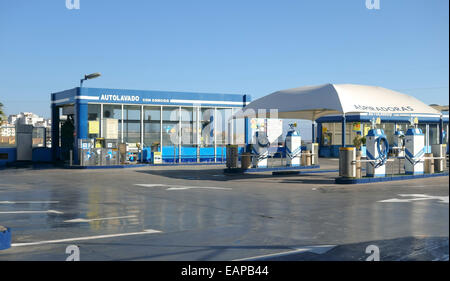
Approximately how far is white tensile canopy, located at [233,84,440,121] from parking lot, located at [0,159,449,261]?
3808 mm

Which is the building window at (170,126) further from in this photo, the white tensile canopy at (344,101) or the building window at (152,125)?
the white tensile canopy at (344,101)

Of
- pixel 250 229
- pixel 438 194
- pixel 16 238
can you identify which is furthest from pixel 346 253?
pixel 438 194

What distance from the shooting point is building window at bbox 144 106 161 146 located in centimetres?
3816

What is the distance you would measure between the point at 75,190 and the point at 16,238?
8637mm

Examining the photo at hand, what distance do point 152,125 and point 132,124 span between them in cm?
146

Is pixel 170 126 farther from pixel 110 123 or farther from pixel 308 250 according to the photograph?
pixel 308 250

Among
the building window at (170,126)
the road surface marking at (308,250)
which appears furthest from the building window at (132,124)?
the road surface marking at (308,250)

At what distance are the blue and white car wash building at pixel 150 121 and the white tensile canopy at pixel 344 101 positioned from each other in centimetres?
1328

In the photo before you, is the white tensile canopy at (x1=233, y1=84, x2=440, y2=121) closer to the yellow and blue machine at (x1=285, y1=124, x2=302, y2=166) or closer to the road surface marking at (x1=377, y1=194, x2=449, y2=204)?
the yellow and blue machine at (x1=285, y1=124, x2=302, y2=166)

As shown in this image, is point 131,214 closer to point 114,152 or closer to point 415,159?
point 415,159

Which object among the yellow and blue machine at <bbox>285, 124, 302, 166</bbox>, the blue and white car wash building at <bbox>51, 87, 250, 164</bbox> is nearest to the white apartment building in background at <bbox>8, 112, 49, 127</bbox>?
the blue and white car wash building at <bbox>51, 87, 250, 164</bbox>

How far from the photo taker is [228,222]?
1042 centimetres

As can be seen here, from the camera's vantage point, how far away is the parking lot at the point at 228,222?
7.56m

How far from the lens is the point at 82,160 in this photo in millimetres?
30844
